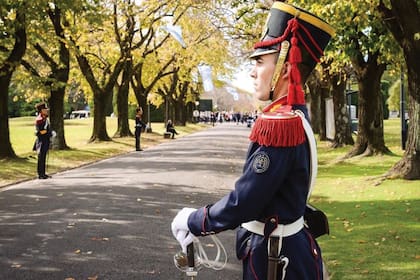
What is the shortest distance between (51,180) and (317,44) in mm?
13748

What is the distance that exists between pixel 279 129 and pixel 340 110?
2446 centimetres

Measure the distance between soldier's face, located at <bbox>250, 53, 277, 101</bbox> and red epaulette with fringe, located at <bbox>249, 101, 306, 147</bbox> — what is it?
134 millimetres

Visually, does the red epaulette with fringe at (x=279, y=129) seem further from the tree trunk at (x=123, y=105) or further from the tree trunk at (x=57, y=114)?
the tree trunk at (x=123, y=105)

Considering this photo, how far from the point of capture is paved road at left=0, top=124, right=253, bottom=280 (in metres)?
6.64

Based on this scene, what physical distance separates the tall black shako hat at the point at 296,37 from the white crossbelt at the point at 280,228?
55 centimetres

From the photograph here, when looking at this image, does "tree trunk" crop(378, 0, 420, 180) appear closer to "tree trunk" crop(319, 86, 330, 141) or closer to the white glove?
the white glove

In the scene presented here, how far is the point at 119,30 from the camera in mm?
33781

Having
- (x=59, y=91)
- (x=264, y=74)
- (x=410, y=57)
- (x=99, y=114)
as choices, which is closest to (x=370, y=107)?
(x=410, y=57)

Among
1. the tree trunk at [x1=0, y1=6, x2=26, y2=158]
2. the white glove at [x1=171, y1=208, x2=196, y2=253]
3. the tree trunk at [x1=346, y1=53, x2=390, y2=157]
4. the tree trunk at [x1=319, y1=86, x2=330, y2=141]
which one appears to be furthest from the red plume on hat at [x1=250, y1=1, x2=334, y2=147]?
the tree trunk at [x1=319, y1=86, x2=330, y2=141]

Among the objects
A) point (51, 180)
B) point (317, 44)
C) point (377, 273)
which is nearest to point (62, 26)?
point (51, 180)

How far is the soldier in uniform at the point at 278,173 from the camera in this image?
2627 millimetres

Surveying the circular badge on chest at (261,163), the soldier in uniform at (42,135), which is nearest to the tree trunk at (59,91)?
the soldier in uniform at (42,135)

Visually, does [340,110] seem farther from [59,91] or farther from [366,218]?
[366,218]

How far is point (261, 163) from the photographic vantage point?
2609 millimetres
